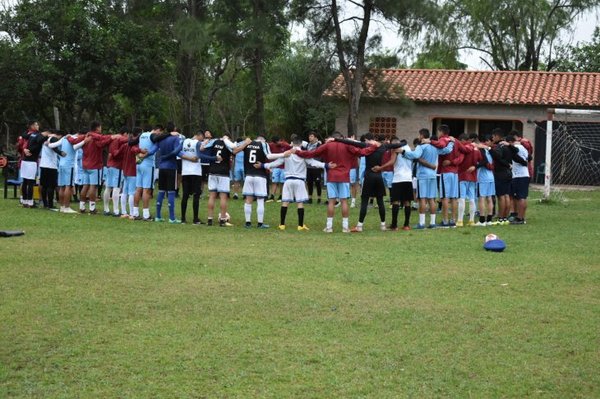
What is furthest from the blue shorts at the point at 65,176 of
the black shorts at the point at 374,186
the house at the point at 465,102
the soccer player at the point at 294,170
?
the house at the point at 465,102

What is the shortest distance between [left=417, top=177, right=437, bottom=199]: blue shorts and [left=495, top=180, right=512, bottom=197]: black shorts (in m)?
1.65

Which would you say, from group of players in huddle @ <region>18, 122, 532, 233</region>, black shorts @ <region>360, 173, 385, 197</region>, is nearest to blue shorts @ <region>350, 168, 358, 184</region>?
group of players in huddle @ <region>18, 122, 532, 233</region>

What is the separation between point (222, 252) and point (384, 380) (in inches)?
301

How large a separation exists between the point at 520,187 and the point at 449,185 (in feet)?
6.09

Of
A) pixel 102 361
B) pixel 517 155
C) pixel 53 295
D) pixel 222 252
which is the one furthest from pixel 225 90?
pixel 102 361

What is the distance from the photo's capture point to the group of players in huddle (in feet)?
61.4

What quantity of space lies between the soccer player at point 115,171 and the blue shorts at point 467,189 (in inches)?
280

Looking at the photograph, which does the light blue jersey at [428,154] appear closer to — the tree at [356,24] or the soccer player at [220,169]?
the soccer player at [220,169]

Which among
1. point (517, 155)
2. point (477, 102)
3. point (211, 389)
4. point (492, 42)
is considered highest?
point (492, 42)

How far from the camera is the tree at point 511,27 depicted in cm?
5034

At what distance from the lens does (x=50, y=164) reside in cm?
2186

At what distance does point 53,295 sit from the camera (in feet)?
35.8

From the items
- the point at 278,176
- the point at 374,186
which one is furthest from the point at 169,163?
the point at 278,176

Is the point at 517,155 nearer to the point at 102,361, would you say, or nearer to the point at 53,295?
the point at 53,295
